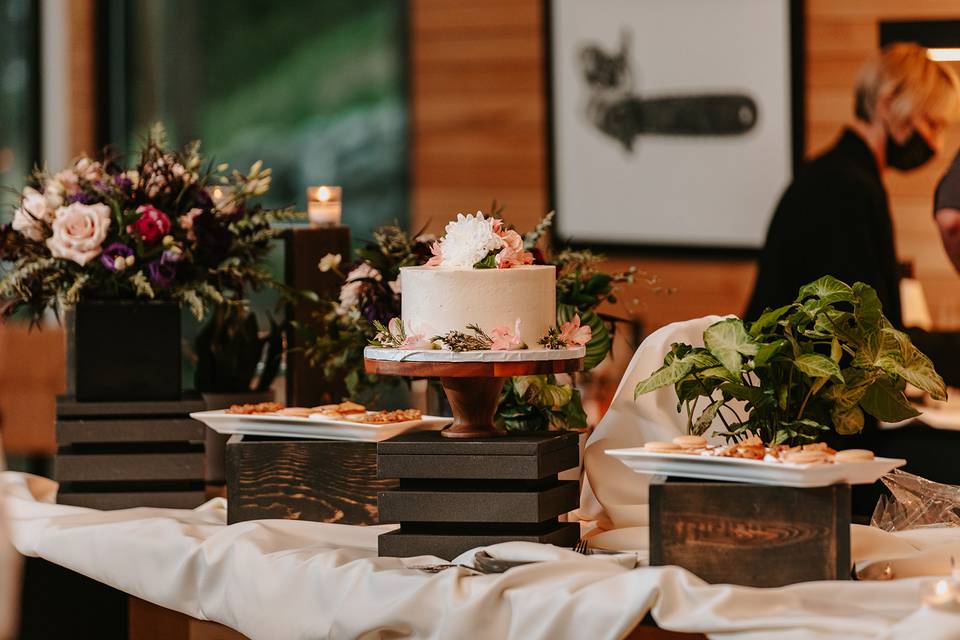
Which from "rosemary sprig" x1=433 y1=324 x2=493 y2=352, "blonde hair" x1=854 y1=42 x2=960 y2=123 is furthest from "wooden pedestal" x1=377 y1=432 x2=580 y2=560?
"blonde hair" x1=854 y1=42 x2=960 y2=123

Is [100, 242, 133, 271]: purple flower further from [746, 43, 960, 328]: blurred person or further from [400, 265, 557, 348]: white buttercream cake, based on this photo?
[746, 43, 960, 328]: blurred person

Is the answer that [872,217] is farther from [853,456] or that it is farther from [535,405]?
[853,456]

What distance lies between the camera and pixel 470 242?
2035 millimetres

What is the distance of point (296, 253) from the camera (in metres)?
2.83

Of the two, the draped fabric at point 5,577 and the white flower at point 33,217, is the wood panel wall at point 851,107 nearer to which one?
the white flower at point 33,217

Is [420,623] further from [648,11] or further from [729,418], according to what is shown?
[648,11]

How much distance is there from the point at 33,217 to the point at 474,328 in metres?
0.99

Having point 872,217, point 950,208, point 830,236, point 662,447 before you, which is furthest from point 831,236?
point 662,447

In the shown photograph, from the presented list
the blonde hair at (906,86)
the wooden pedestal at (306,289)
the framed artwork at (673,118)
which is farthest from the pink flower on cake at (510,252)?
the framed artwork at (673,118)

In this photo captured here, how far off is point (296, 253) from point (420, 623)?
44.9 inches

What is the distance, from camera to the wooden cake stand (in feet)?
6.51

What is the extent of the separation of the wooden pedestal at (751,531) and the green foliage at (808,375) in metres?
0.15

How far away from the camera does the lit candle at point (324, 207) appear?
2.89 m

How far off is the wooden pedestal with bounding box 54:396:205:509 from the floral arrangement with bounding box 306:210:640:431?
0.29 meters
